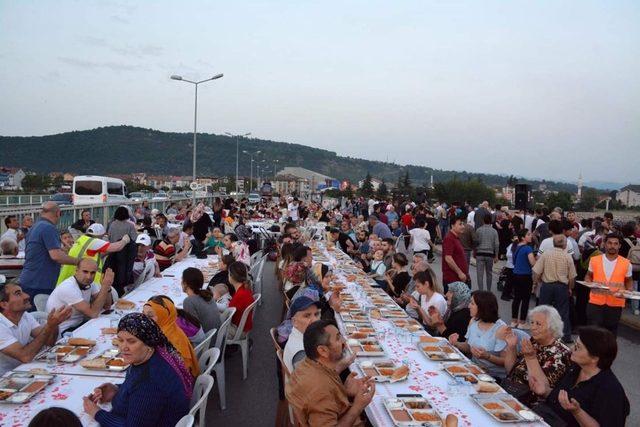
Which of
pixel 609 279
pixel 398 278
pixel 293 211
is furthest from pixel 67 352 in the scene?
pixel 293 211

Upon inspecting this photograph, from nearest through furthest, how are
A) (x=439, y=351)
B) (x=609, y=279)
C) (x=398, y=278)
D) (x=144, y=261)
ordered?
(x=439, y=351), (x=609, y=279), (x=398, y=278), (x=144, y=261)

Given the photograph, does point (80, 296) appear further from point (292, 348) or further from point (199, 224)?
point (199, 224)

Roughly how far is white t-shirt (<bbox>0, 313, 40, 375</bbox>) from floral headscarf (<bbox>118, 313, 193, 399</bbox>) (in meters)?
1.27

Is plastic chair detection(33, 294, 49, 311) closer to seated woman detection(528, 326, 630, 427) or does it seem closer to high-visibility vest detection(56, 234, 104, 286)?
high-visibility vest detection(56, 234, 104, 286)

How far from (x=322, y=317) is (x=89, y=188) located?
70.1ft

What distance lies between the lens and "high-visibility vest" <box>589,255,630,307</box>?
213 inches

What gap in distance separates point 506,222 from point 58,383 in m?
11.6

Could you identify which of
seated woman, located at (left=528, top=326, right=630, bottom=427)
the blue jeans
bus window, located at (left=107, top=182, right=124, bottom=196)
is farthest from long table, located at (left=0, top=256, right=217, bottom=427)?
bus window, located at (left=107, top=182, right=124, bottom=196)

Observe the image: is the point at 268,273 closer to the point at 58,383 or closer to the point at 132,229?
the point at 132,229

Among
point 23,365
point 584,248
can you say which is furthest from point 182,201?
point 23,365

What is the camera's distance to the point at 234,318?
5.07m

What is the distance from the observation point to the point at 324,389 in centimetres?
257

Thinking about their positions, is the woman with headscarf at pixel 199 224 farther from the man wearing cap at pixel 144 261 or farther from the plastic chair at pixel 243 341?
the plastic chair at pixel 243 341

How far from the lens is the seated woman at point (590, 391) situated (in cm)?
270
